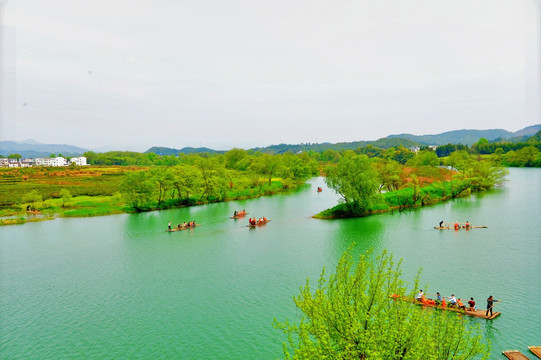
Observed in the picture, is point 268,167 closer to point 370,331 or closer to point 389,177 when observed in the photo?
point 389,177

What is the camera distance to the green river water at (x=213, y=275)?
2505 cm

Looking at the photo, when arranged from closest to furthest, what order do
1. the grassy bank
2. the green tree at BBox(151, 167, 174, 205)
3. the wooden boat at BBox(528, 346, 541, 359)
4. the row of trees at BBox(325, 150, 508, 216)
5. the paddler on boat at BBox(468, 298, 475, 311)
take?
the wooden boat at BBox(528, 346, 541, 359)
the paddler on boat at BBox(468, 298, 475, 311)
the row of trees at BBox(325, 150, 508, 216)
the grassy bank
the green tree at BBox(151, 167, 174, 205)

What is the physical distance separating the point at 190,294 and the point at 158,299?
302 centimetres

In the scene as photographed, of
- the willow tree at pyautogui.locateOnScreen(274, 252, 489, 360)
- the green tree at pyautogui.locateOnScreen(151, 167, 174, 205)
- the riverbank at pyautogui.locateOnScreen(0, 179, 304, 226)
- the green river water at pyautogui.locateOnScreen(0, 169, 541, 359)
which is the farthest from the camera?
the green tree at pyautogui.locateOnScreen(151, 167, 174, 205)

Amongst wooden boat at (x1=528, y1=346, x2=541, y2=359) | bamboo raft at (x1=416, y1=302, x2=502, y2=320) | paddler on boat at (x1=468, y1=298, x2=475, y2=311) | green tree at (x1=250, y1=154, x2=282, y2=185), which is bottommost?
wooden boat at (x1=528, y1=346, x2=541, y2=359)

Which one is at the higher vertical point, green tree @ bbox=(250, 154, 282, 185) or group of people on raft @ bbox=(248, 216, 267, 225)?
green tree @ bbox=(250, 154, 282, 185)

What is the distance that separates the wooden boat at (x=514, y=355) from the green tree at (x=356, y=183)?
41961 mm

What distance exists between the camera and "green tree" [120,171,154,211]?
254 ft

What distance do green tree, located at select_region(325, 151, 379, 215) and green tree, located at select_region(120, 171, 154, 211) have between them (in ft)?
138

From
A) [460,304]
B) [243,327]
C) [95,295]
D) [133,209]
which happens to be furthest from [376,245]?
[133,209]

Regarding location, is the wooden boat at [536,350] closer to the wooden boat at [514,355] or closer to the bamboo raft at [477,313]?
the wooden boat at [514,355]

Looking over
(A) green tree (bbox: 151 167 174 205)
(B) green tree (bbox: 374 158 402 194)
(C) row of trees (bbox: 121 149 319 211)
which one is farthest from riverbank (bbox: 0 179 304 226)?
(B) green tree (bbox: 374 158 402 194)

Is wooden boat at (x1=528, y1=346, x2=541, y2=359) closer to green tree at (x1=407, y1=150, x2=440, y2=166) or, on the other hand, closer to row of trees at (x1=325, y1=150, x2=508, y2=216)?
row of trees at (x1=325, y1=150, x2=508, y2=216)

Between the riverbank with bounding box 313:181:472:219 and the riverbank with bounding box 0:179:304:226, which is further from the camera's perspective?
the riverbank with bounding box 0:179:304:226
